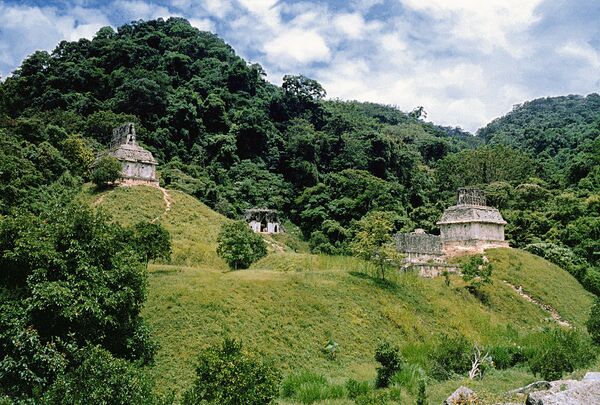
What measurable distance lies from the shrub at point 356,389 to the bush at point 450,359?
425 cm

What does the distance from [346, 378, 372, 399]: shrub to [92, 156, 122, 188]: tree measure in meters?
33.1

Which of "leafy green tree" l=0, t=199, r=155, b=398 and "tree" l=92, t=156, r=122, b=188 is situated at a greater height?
"tree" l=92, t=156, r=122, b=188

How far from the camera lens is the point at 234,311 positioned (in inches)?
945

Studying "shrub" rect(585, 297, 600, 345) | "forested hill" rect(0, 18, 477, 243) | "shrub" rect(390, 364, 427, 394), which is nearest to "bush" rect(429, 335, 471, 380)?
"shrub" rect(390, 364, 427, 394)

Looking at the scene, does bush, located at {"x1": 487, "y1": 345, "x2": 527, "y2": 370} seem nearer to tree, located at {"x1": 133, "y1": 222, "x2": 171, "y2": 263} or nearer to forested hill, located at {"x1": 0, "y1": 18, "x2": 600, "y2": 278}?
tree, located at {"x1": 133, "y1": 222, "x2": 171, "y2": 263}

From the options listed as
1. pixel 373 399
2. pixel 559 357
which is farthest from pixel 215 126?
pixel 373 399

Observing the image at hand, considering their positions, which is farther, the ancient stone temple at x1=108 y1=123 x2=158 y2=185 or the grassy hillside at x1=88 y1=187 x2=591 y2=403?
the ancient stone temple at x1=108 y1=123 x2=158 y2=185

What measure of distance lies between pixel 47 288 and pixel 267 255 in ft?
66.3

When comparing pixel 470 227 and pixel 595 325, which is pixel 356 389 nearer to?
pixel 595 325

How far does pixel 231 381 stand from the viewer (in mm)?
13867

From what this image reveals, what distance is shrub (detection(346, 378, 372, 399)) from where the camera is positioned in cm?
1942

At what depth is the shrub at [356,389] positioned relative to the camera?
63.7 ft

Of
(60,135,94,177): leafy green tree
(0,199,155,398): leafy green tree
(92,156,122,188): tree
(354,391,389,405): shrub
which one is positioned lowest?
(354,391,389,405): shrub

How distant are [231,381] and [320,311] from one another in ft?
42.7
